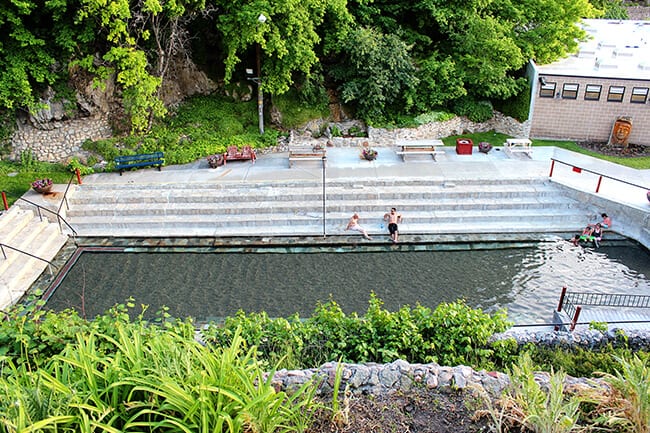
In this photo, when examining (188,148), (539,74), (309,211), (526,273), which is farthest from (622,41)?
(188,148)

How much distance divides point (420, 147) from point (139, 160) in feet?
32.9

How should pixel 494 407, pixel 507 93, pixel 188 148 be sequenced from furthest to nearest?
pixel 507 93
pixel 188 148
pixel 494 407

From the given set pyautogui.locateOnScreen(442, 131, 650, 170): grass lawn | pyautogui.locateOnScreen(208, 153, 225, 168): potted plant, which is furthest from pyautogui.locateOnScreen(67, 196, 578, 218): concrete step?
pyautogui.locateOnScreen(442, 131, 650, 170): grass lawn

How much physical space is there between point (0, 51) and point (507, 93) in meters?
18.3

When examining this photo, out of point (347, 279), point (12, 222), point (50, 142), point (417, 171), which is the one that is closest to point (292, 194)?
point (347, 279)

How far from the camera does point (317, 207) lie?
15.7m

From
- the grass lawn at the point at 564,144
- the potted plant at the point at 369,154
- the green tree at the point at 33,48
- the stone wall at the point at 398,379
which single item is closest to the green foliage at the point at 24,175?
the green tree at the point at 33,48

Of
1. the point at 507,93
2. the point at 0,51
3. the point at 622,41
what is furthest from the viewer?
the point at 622,41

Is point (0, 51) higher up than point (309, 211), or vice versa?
point (0, 51)

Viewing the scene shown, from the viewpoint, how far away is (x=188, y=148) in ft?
62.0

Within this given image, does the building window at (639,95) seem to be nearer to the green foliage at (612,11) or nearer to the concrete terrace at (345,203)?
the concrete terrace at (345,203)

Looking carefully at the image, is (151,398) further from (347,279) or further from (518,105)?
(518,105)

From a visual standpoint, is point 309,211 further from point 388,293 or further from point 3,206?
point 3,206

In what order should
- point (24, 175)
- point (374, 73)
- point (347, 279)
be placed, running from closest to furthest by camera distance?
point (347, 279) < point (24, 175) < point (374, 73)
